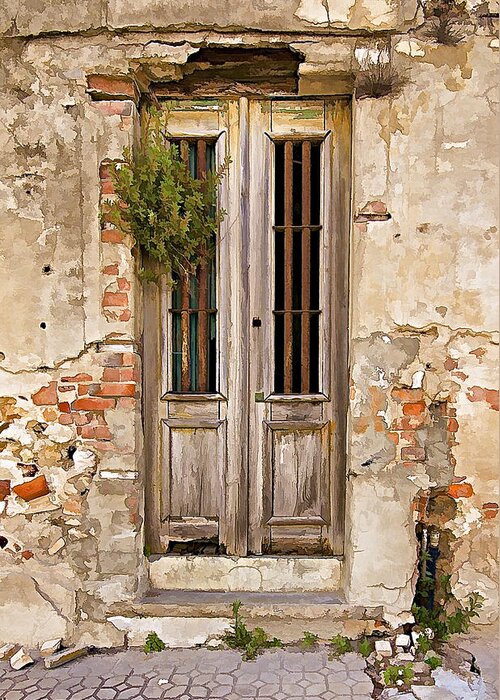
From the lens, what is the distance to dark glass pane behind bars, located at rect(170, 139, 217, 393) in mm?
3279

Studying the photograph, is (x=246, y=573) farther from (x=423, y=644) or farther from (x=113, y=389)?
(x=113, y=389)

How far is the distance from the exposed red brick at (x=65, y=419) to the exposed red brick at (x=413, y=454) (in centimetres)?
172

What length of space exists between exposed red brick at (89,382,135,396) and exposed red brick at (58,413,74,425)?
0.17 meters

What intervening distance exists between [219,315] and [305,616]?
1646 millimetres

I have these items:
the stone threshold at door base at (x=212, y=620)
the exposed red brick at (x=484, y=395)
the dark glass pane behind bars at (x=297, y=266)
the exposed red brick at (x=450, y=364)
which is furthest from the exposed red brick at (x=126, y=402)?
the exposed red brick at (x=484, y=395)

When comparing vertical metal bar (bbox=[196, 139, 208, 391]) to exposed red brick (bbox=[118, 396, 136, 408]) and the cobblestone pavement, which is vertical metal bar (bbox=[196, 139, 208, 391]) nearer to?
exposed red brick (bbox=[118, 396, 136, 408])

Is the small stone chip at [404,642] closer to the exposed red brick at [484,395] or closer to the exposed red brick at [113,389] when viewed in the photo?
the exposed red brick at [484,395]

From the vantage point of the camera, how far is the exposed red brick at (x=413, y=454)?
3.04 metres

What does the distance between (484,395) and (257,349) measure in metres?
1.20

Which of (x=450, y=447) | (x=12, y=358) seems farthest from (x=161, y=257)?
(x=450, y=447)

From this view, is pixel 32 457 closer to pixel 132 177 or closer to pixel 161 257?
pixel 161 257

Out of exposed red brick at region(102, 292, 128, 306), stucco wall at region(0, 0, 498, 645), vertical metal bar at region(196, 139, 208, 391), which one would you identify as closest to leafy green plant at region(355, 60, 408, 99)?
stucco wall at region(0, 0, 498, 645)

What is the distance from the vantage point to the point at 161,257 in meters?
3.07

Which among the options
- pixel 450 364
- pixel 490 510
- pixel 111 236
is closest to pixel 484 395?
pixel 450 364
